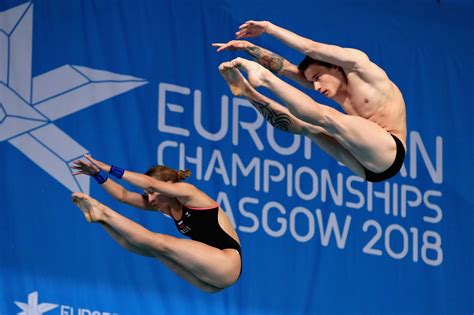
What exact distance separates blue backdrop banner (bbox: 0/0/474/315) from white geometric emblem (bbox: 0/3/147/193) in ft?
0.04

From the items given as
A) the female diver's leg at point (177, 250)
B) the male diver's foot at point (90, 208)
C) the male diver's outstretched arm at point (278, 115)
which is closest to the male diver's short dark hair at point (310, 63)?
the male diver's outstretched arm at point (278, 115)

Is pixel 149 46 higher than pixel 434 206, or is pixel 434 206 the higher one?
pixel 149 46

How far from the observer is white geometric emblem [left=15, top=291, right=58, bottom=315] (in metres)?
9.07

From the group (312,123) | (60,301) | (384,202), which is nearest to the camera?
(312,123)

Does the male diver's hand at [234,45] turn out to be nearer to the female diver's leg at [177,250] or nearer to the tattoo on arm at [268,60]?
the tattoo on arm at [268,60]

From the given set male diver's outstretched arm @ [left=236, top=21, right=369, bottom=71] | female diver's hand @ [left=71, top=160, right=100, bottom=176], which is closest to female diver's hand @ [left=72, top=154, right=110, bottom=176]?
female diver's hand @ [left=71, top=160, right=100, bottom=176]

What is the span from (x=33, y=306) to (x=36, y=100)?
5.53ft

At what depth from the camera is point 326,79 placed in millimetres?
7938

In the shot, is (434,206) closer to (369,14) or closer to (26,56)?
(369,14)

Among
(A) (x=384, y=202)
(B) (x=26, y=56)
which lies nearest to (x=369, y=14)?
(A) (x=384, y=202)

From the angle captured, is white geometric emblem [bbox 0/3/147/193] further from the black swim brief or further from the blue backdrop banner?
the black swim brief

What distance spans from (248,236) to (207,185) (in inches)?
22.8

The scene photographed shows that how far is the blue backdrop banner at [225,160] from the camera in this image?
9406mm

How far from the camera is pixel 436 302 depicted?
11.0m
